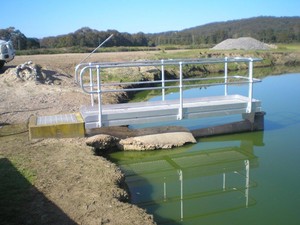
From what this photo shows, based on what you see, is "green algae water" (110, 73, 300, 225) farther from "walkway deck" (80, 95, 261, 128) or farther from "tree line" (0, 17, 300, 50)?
"tree line" (0, 17, 300, 50)

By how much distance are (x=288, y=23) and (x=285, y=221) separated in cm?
13903

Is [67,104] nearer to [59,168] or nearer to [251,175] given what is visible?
[59,168]

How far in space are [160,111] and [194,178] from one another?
6.61 ft

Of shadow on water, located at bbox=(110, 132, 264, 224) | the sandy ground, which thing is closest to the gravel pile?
shadow on water, located at bbox=(110, 132, 264, 224)

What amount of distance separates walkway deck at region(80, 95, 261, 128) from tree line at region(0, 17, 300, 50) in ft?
109

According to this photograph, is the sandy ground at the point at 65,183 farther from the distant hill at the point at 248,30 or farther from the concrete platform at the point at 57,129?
the distant hill at the point at 248,30

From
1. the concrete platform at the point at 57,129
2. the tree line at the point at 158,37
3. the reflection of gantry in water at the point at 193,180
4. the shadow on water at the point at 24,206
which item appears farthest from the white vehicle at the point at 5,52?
the tree line at the point at 158,37

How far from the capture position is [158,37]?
83812mm

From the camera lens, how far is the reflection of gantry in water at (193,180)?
229 inches

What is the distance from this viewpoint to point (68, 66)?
23.5 meters

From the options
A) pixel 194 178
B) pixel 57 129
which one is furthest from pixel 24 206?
pixel 194 178

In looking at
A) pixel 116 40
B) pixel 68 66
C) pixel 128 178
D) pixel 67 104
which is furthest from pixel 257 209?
pixel 116 40

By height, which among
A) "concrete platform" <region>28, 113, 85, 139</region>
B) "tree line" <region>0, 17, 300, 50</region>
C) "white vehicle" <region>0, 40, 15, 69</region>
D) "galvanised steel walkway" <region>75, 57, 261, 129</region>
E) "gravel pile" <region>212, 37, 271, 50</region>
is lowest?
"concrete platform" <region>28, 113, 85, 139</region>

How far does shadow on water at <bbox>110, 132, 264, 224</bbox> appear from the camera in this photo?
575cm
